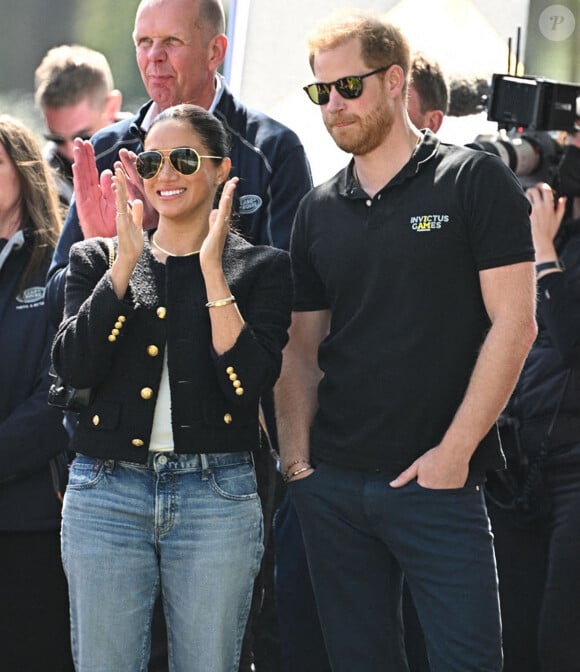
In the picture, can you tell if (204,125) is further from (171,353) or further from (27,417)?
(27,417)

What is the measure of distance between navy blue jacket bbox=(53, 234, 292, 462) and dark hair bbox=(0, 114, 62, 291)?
912 millimetres

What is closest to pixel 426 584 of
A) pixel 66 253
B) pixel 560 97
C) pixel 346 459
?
pixel 346 459

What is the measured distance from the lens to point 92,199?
10.5 ft

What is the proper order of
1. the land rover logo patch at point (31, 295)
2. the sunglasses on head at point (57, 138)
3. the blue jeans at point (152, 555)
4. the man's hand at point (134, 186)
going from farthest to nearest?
1. the sunglasses on head at point (57, 138)
2. the land rover logo patch at point (31, 295)
3. the man's hand at point (134, 186)
4. the blue jeans at point (152, 555)

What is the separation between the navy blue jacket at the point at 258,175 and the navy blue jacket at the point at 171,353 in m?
0.41

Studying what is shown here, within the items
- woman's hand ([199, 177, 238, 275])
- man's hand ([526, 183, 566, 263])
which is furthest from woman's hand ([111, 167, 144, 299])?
man's hand ([526, 183, 566, 263])

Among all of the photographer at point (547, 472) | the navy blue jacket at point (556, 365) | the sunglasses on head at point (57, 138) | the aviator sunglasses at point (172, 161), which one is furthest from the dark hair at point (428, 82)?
the sunglasses on head at point (57, 138)

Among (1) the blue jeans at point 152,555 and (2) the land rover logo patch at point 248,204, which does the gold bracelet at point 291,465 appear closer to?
(1) the blue jeans at point 152,555

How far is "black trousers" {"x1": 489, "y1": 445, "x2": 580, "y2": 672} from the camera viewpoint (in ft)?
11.8

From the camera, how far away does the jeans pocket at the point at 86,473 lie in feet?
9.00

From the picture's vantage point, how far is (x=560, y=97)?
12.3ft

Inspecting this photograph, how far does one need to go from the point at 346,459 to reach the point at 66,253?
104 cm

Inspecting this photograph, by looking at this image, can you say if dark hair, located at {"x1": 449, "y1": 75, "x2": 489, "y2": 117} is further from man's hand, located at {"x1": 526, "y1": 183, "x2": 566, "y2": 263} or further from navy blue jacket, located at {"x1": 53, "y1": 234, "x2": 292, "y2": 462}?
navy blue jacket, located at {"x1": 53, "y1": 234, "x2": 292, "y2": 462}

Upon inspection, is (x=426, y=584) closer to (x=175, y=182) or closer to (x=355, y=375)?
(x=355, y=375)
